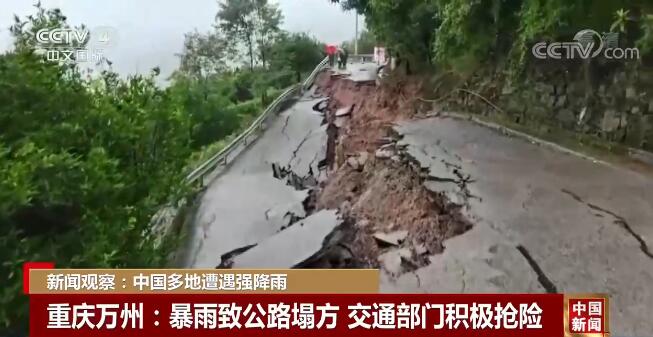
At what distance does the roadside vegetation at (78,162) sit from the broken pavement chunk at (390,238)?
0.82m

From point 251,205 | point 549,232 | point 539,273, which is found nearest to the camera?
point 539,273

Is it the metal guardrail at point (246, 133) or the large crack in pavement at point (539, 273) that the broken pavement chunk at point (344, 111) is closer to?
the metal guardrail at point (246, 133)

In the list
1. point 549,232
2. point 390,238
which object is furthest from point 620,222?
point 390,238

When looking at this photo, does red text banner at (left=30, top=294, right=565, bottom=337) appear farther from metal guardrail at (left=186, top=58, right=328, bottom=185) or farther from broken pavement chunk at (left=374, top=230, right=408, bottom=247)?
metal guardrail at (left=186, top=58, right=328, bottom=185)

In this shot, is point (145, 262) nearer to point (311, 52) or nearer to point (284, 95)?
point (284, 95)

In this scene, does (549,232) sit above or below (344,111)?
below

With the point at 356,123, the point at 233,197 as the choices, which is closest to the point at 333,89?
the point at 356,123

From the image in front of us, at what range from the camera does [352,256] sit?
2074 mm

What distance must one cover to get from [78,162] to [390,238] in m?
1.20

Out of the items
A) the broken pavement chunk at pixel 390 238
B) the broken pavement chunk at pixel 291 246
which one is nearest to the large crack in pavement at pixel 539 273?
the broken pavement chunk at pixel 390 238

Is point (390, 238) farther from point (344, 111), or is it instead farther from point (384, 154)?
point (344, 111)

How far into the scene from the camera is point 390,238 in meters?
2.37

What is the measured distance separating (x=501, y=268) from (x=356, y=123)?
4155 mm

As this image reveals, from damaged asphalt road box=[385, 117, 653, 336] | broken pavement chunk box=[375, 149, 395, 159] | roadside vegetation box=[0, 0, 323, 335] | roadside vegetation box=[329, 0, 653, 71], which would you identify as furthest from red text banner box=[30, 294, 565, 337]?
broken pavement chunk box=[375, 149, 395, 159]
